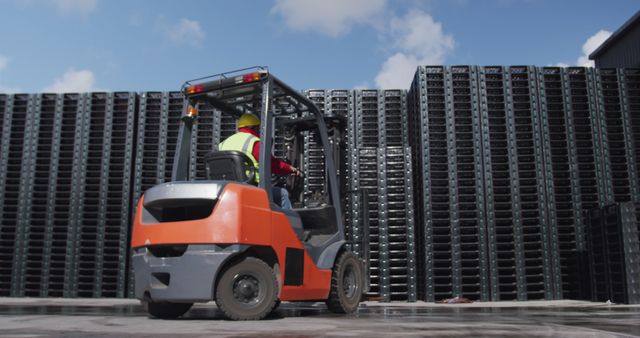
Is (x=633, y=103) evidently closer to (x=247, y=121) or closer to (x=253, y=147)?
(x=247, y=121)

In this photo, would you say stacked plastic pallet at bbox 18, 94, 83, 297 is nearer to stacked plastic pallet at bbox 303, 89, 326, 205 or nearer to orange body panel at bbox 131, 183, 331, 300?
stacked plastic pallet at bbox 303, 89, 326, 205

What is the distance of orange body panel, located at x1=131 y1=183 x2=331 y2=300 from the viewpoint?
4.11 metres

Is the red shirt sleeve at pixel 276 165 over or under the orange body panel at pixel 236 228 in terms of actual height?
over

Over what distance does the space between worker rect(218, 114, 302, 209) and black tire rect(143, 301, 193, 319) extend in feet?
4.07

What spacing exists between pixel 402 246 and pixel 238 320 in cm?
502

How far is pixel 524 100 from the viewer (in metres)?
9.00

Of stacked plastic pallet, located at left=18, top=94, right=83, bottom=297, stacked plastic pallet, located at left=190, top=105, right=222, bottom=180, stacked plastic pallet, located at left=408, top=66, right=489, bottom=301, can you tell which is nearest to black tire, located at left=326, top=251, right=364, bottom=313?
stacked plastic pallet, located at left=408, top=66, right=489, bottom=301

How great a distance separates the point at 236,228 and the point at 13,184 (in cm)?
708

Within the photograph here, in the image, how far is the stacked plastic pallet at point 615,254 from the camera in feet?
25.6

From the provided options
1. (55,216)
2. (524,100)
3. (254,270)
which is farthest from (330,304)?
(55,216)

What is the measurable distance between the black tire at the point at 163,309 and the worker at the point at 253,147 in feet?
4.07

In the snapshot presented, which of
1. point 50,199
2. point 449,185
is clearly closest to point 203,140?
point 50,199

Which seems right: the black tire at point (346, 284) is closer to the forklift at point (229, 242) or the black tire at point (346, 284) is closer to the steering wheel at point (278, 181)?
the forklift at point (229, 242)

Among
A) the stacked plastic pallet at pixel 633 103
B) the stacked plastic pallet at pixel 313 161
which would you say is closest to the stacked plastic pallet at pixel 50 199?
the stacked plastic pallet at pixel 313 161
